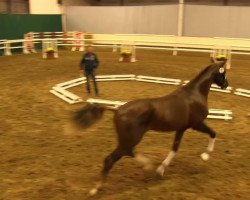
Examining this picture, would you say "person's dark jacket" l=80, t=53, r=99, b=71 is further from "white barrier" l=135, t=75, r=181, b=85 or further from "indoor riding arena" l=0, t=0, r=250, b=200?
"white barrier" l=135, t=75, r=181, b=85

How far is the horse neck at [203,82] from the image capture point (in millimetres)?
6059

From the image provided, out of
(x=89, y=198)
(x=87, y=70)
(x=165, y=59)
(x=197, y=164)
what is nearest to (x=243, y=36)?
(x=165, y=59)

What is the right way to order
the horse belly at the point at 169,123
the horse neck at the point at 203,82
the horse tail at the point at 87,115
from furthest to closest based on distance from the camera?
1. the horse neck at the point at 203,82
2. the horse belly at the point at 169,123
3. the horse tail at the point at 87,115

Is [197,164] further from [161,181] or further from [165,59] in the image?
[165,59]

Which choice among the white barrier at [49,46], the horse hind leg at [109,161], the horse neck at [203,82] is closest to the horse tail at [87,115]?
the horse hind leg at [109,161]

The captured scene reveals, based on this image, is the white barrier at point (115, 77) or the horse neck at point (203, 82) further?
the white barrier at point (115, 77)

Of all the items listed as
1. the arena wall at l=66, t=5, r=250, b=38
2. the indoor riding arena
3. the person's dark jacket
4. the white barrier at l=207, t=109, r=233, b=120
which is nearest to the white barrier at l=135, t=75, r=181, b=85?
the indoor riding arena

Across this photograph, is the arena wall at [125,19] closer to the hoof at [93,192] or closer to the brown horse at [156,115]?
the brown horse at [156,115]

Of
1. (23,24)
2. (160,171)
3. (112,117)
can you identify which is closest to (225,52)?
(112,117)

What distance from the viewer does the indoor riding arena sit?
5.49 metres

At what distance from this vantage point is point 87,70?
11.9m

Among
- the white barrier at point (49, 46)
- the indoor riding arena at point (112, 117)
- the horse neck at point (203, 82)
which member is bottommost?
the indoor riding arena at point (112, 117)

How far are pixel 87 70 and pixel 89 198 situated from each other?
7.24m

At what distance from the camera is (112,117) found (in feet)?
31.6
